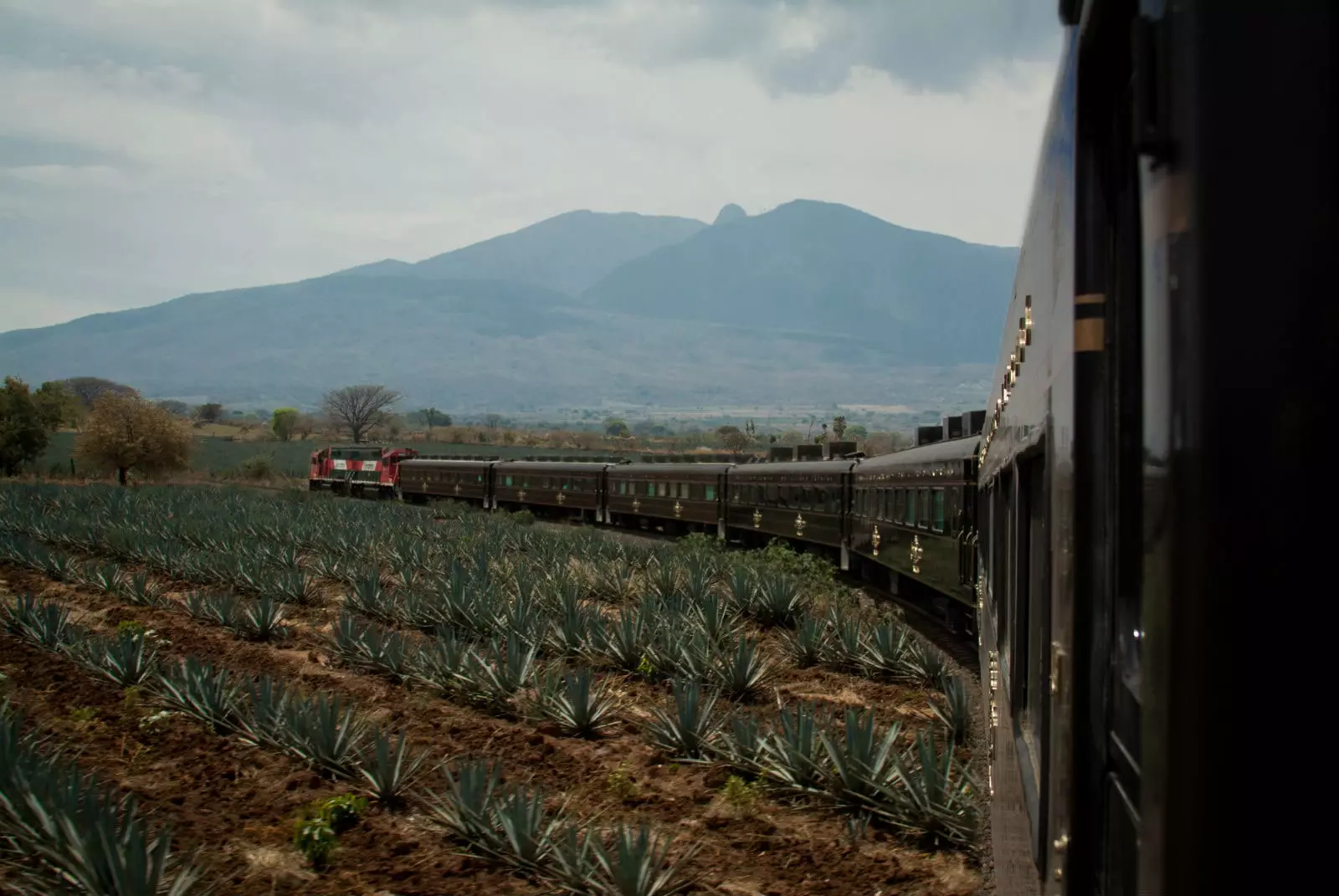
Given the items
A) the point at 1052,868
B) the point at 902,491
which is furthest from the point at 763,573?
the point at 1052,868

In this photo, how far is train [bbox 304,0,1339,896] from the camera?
1.42 m

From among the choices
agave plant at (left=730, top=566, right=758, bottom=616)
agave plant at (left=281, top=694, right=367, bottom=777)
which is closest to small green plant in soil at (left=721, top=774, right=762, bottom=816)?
agave plant at (left=281, top=694, right=367, bottom=777)

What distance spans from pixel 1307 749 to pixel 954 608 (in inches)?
595

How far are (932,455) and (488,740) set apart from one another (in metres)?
7.55

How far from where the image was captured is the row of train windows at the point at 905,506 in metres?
14.7

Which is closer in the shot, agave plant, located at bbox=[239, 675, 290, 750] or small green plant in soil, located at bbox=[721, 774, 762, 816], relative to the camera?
small green plant in soil, located at bbox=[721, 774, 762, 816]

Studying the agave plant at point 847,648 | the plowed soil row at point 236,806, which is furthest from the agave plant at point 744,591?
the plowed soil row at point 236,806

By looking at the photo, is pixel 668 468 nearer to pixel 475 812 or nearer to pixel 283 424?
pixel 475 812

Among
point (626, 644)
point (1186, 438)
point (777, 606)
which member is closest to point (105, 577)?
point (626, 644)

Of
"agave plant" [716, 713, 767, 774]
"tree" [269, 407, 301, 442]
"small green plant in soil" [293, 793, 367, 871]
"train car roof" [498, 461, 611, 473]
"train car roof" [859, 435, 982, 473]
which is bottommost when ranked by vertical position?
"small green plant in soil" [293, 793, 367, 871]

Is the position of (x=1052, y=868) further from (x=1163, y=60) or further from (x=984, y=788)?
(x=984, y=788)

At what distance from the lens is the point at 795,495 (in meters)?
26.2

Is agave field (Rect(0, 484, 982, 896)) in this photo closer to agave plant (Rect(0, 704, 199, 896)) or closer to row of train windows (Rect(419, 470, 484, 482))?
agave plant (Rect(0, 704, 199, 896))

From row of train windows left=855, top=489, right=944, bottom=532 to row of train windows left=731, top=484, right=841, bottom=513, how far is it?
164cm
